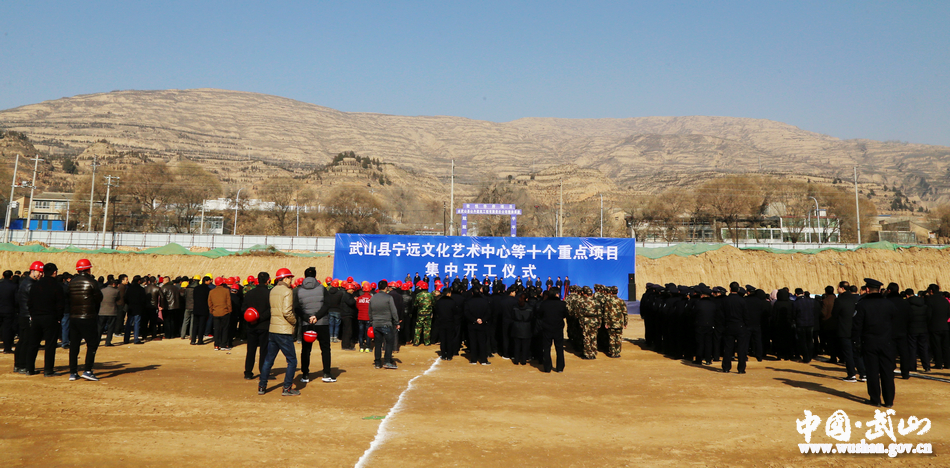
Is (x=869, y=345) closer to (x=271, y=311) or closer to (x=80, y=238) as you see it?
(x=271, y=311)

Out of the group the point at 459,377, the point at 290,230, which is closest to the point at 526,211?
the point at 290,230

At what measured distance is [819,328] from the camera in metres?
12.8

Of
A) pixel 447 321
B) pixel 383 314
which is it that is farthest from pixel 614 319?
pixel 383 314

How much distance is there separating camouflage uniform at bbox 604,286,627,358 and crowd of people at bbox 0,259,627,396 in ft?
0.08

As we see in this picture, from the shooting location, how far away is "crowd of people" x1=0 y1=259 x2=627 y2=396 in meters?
8.73

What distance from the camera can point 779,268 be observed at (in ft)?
120

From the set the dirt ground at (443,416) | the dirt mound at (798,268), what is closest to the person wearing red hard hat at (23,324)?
the dirt ground at (443,416)

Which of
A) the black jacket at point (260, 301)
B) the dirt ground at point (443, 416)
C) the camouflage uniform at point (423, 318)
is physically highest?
the black jacket at point (260, 301)

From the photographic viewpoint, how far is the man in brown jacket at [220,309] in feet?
43.1

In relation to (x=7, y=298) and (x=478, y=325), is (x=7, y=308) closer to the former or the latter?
(x=7, y=298)

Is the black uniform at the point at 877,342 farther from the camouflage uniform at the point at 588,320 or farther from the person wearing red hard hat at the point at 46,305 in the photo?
the person wearing red hard hat at the point at 46,305

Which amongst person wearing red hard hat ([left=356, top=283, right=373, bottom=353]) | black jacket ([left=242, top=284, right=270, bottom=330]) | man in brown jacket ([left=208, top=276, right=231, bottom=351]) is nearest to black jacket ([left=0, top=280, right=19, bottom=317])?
man in brown jacket ([left=208, top=276, right=231, bottom=351])

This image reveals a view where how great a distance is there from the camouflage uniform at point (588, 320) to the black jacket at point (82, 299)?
9116 millimetres

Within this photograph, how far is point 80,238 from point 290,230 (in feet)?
97.3
